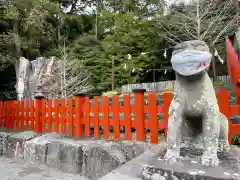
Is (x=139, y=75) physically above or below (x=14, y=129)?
above

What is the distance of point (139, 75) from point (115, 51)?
6.76ft

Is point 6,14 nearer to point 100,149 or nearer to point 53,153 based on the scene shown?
point 53,153

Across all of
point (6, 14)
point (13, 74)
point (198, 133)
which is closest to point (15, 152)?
point (198, 133)

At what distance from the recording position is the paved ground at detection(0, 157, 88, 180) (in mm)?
3098

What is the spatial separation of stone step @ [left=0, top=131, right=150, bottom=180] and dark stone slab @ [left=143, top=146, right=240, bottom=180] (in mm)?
1001

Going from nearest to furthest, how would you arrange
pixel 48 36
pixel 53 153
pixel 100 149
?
pixel 100 149 < pixel 53 153 < pixel 48 36

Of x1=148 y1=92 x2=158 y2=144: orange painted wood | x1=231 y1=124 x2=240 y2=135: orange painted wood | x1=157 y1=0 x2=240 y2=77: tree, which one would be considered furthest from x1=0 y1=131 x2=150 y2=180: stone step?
x1=157 y1=0 x2=240 y2=77: tree

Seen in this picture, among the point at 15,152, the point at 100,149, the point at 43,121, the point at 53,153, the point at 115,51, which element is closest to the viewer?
the point at 100,149

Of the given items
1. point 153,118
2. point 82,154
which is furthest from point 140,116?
point 82,154

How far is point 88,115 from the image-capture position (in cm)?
382

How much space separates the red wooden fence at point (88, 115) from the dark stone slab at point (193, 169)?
45.9 inches

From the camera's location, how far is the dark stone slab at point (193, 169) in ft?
5.10

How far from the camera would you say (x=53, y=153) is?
11.5ft

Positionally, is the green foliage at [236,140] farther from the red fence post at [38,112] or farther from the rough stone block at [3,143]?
the rough stone block at [3,143]
